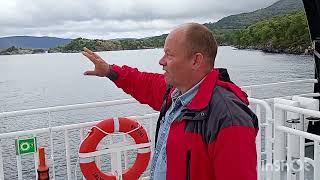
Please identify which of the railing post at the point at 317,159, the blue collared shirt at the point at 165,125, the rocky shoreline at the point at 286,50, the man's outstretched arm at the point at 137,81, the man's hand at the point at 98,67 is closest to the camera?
the blue collared shirt at the point at 165,125

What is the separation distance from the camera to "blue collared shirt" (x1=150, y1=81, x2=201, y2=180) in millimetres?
1539

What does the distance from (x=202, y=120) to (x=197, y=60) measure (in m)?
0.22

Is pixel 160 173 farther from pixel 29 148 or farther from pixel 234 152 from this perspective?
pixel 29 148

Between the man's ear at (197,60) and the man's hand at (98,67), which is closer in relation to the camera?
the man's ear at (197,60)

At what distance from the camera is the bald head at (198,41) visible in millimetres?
1438

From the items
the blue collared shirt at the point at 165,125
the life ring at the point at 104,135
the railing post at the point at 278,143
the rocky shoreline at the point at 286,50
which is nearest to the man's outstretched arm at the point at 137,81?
the blue collared shirt at the point at 165,125

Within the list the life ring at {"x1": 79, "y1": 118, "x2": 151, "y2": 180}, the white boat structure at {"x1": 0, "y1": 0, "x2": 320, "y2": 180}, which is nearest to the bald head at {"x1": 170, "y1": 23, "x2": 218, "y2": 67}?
the white boat structure at {"x1": 0, "y1": 0, "x2": 320, "y2": 180}

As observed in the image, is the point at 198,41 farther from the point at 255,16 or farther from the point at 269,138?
the point at 255,16

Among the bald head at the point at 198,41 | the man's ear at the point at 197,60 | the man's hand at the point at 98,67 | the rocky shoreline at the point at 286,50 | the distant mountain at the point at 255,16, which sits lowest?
the rocky shoreline at the point at 286,50

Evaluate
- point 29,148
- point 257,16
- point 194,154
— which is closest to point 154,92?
point 194,154

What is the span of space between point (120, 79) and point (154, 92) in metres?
0.22

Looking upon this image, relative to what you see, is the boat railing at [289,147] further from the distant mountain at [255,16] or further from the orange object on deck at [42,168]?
the distant mountain at [255,16]

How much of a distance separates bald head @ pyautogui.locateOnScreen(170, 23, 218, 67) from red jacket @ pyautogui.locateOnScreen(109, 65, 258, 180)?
0.28 feet

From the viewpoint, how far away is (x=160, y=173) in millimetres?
1608
